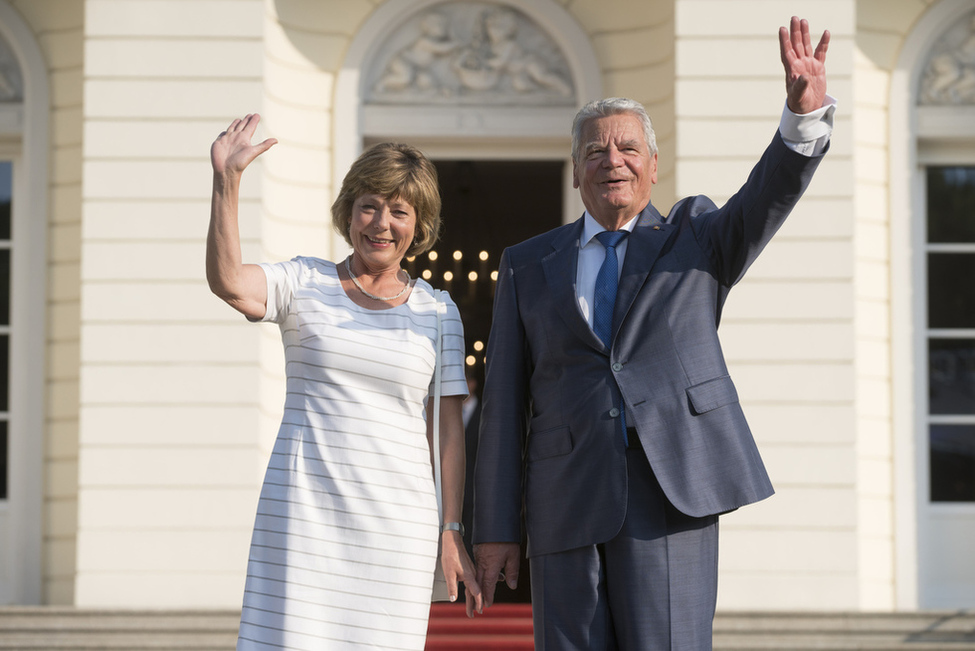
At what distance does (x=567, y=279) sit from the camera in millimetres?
2455

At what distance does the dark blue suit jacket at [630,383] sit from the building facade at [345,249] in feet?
9.12

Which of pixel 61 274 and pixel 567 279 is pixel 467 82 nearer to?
pixel 61 274

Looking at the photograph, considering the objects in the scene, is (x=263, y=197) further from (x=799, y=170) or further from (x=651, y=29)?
(x=799, y=170)

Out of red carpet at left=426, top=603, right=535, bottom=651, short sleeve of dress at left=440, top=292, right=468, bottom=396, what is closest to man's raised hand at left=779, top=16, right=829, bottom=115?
short sleeve of dress at left=440, top=292, right=468, bottom=396

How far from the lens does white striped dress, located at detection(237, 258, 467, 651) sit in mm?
2332

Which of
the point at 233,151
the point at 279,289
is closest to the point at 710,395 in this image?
the point at 279,289

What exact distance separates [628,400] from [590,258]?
366 mm

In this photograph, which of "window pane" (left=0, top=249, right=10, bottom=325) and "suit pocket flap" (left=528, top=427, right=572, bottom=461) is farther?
"window pane" (left=0, top=249, right=10, bottom=325)

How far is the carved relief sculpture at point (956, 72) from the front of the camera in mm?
5742

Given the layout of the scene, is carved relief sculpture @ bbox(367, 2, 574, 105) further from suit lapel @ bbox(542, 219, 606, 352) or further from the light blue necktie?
the light blue necktie

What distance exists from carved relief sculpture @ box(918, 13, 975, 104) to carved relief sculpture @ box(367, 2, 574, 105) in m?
1.88

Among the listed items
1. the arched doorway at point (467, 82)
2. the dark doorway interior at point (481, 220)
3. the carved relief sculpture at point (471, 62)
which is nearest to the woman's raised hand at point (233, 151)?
the arched doorway at point (467, 82)

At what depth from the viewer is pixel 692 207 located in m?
2.51

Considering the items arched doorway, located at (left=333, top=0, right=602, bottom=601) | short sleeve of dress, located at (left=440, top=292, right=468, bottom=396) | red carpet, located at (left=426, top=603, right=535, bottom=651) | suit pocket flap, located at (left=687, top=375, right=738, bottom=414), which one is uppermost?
arched doorway, located at (left=333, top=0, right=602, bottom=601)
